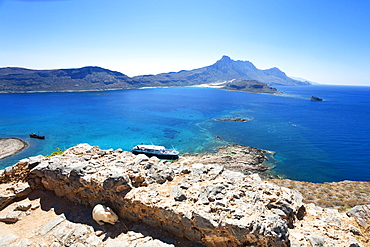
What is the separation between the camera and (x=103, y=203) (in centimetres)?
1076

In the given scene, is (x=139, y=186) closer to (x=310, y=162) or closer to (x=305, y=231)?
(x=305, y=231)

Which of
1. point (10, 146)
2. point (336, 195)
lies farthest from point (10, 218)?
point (10, 146)

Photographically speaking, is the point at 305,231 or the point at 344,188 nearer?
the point at 305,231

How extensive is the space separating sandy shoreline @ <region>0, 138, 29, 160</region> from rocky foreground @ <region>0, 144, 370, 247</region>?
37031mm

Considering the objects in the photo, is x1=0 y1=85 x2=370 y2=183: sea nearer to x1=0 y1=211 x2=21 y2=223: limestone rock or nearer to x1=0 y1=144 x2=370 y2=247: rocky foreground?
x1=0 y1=144 x2=370 y2=247: rocky foreground

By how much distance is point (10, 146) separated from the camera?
44.2 meters

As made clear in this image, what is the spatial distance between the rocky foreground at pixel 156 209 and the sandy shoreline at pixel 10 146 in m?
37.0

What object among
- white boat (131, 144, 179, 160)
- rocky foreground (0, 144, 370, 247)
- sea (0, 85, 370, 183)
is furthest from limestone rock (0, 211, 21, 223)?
sea (0, 85, 370, 183)

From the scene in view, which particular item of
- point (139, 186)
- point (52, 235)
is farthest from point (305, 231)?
point (52, 235)

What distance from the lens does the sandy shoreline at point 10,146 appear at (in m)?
40.8

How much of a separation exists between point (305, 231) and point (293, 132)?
185 feet

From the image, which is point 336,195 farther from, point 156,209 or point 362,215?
point 156,209

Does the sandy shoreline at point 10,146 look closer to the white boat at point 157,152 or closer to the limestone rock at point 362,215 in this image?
the white boat at point 157,152

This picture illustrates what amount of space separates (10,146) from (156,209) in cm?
5229
